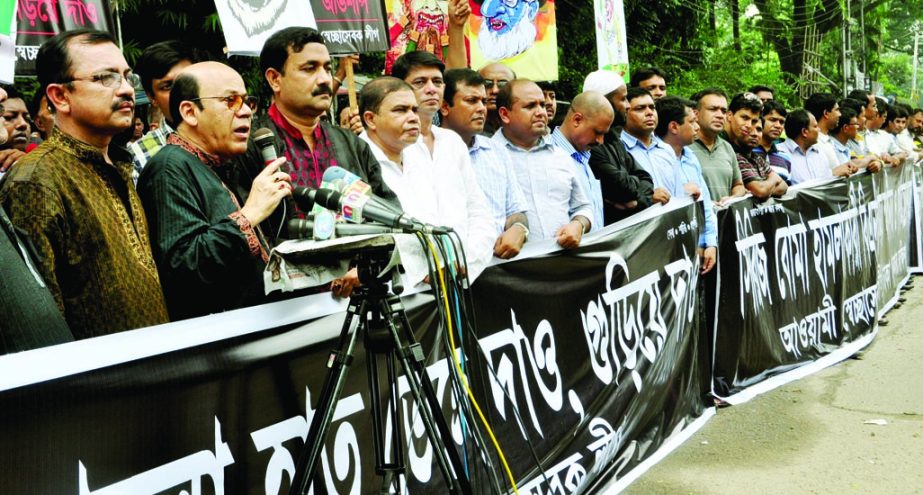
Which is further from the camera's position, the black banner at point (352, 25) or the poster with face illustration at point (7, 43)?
the black banner at point (352, 25)

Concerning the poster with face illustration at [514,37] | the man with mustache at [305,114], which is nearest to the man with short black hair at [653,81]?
the poster with face illustration at [514,37]

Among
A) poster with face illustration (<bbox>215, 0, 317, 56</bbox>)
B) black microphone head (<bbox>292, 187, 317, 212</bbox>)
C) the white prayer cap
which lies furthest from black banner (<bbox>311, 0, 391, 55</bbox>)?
black microphone head (<bbox>292, 187, 317, 212</bbox>)

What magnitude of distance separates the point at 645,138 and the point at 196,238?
4.60 m

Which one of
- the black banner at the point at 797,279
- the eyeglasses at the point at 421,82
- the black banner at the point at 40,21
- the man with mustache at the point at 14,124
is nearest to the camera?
the black banner at the point at 40,21

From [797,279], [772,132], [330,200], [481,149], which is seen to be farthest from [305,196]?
[772,132]

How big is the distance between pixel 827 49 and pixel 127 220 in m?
29.0

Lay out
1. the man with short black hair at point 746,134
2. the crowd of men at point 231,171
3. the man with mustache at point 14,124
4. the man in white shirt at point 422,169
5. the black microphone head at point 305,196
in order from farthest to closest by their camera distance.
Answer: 1. the man with short black hair at point 746,134
2. the man with mustache at point 14,124
3. the man in white shirt at point 422,169
4. the crowd of men at point 231,171
5. the black microphone head at point 305,196

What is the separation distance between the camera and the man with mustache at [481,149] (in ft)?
17.4

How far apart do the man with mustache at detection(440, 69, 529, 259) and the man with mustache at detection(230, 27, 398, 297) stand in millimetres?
1317

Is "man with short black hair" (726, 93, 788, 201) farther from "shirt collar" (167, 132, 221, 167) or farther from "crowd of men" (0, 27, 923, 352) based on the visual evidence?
"shirt collar" (167, 132, 221, 167)

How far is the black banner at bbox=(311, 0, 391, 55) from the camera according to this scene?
5.75m

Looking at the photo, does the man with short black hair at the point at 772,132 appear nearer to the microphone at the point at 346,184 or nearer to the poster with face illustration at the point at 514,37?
the poster with face illustration at the point at 514,37

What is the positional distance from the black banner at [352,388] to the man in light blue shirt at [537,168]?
1.13ft

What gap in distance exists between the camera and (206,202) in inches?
132
